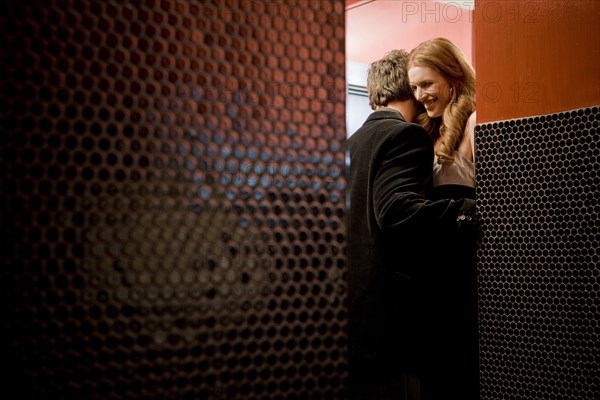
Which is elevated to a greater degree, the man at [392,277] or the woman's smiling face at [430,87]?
the woman's smiling face at [430,87]

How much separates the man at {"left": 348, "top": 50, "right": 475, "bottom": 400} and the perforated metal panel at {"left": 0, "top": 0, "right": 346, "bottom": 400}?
1083 millimetres

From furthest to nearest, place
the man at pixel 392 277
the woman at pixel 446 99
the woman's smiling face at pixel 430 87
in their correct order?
the woman's smiling face at pixel 430 87 < the woman at pixel 446 99 < the man at pixel 392 277

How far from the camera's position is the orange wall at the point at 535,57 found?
3.76ft

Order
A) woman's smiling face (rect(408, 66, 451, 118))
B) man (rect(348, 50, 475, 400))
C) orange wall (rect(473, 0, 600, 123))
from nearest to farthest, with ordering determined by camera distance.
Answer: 1. orange wall (rect(473, 0, 600, 123))
2. man (rect(348, 50, 475, 400))
3. woman's smiling face (rect(408, 66, 451, 118))

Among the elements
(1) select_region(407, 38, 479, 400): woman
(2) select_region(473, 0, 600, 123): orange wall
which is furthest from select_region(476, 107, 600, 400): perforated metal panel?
(1) select_region(407, 38, 479, 400): woman

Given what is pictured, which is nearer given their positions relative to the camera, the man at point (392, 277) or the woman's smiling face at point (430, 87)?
the man at point (392, 277)

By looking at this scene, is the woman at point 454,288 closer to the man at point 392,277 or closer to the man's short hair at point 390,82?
the man at point 392,277

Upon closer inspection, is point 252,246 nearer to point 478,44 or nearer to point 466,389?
point 478,44

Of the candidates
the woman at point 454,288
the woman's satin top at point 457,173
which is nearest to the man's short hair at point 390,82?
the woman at point 454,288

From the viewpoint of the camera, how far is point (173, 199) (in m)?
0.44

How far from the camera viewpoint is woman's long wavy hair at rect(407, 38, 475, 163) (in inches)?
70.2

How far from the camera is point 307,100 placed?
49cm

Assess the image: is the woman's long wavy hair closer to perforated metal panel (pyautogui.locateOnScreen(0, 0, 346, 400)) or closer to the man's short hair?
the man's short hair

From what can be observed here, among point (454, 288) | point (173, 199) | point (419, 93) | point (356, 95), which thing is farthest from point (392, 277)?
point (356, 95)
